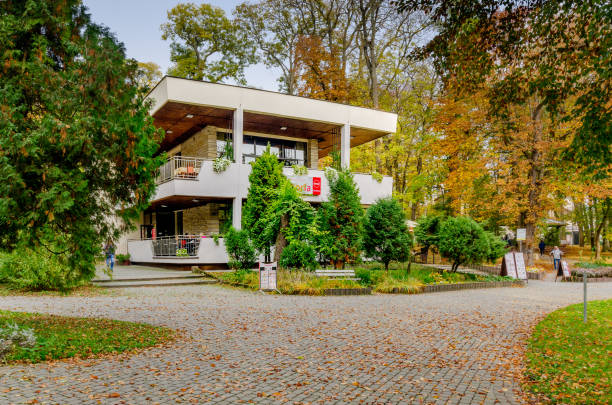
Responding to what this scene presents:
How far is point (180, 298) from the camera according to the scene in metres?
12.5

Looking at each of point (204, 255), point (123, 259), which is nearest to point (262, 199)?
point (204, 255)

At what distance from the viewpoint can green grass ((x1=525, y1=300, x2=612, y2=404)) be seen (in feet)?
16.0

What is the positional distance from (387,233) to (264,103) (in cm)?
871

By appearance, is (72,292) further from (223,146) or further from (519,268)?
(519,268)

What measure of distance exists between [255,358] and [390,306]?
6.07 metres

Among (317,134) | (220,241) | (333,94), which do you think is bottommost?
(220,241)

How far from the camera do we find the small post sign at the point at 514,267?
1922cm

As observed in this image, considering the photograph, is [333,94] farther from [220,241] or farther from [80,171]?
[80,171]

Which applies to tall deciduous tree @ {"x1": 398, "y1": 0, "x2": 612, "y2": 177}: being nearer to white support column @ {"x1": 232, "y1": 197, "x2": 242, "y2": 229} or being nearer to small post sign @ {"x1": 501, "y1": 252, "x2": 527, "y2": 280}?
small post sign @ {"x1": 501, "y1": 252, "x2": 527, "y2": 280}

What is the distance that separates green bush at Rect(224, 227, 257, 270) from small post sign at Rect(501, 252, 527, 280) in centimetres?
1121

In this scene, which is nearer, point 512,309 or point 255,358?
point 255,358

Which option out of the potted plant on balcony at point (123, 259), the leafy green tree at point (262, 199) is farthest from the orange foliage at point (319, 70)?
the potted plant on balcony at point (123, 259)

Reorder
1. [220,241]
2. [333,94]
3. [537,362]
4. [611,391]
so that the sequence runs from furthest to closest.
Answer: [333,94]
[220,241]
[537,362]
[611,391]

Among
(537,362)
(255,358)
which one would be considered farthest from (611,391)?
(255,358)
